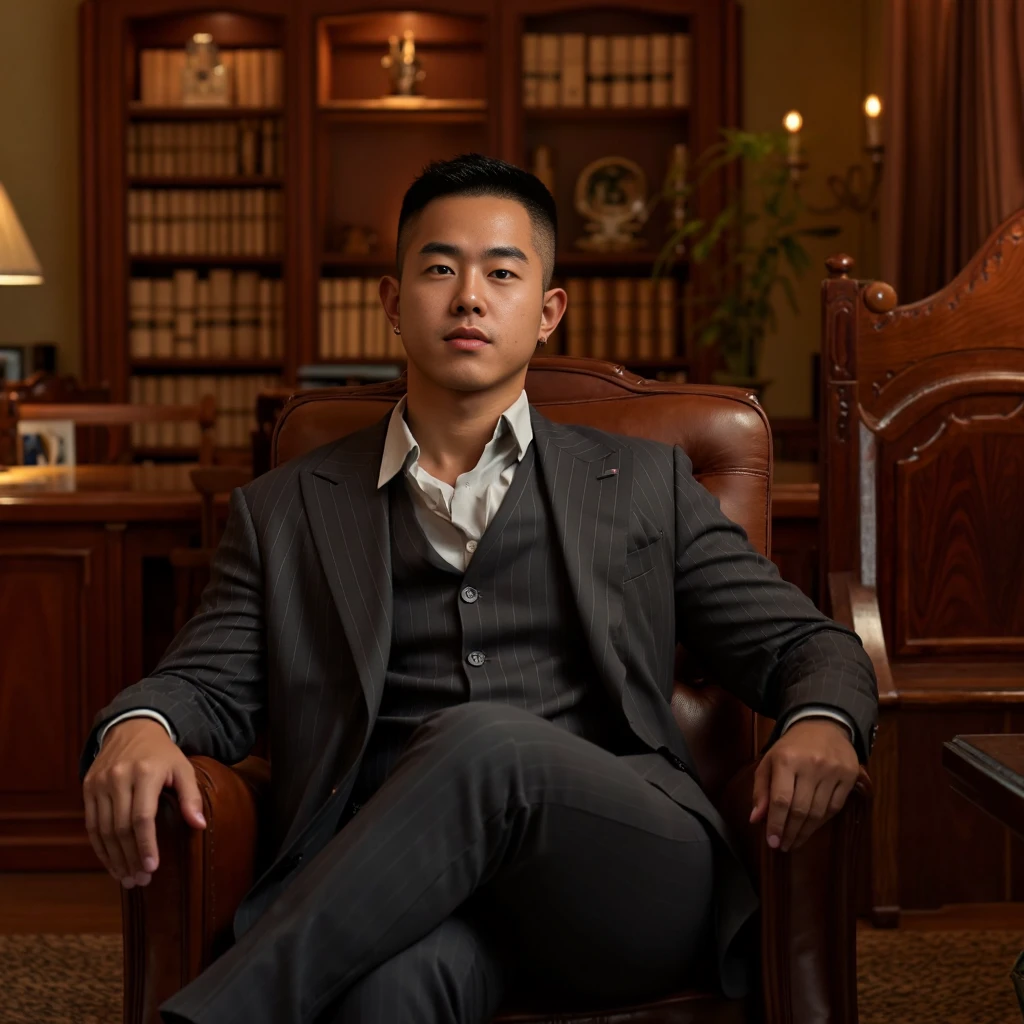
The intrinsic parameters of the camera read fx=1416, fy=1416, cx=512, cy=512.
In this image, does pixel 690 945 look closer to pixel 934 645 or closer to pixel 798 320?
pixel 934 645

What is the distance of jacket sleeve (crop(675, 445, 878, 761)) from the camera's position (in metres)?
1.49

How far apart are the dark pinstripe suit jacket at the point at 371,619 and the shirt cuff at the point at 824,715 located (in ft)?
0.07

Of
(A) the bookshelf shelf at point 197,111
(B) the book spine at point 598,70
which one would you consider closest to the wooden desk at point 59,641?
(A) the bookshelf shelf at point 197,111

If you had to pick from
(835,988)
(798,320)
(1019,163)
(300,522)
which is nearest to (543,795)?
Answer: (835,988)

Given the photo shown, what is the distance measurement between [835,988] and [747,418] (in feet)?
2.61

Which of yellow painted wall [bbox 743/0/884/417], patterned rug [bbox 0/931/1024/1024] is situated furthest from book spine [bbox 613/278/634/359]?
patterned rug [bbox 0/931/1024/1024]

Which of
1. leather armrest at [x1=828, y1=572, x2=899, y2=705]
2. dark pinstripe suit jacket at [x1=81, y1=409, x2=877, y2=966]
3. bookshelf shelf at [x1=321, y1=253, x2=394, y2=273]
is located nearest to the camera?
dark pinstripe suit jacket at [x1=81, y1=409, x2=877, y2=966]

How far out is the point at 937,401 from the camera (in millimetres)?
2607

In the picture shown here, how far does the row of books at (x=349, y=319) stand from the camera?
546 cm

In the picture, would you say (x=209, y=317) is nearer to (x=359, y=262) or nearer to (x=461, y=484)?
(x=359, y=262)

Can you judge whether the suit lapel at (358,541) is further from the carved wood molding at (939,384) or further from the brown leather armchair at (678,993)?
the carved wood molding at (939,384)

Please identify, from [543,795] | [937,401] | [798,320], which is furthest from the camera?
[798,320]

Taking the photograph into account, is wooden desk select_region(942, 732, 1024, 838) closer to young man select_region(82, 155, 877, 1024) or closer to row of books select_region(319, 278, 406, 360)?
young man select_region(82, 155, 877, 1024)

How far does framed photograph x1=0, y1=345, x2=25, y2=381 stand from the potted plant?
2.51 metres
